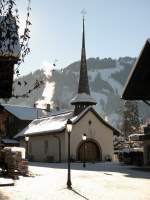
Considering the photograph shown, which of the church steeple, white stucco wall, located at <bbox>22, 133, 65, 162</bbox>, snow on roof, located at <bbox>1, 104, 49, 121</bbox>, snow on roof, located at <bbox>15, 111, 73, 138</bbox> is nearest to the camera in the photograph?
snow on roof, located at <bbox>15, 111, 73, 138</bbox>

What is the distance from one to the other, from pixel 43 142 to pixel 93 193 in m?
31.0

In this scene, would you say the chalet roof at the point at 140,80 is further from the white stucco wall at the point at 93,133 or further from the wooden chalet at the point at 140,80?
the white stucco wall at the point at 93,133

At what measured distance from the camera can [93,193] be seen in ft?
46.7

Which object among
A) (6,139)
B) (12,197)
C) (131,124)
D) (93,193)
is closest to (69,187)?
(93,193)

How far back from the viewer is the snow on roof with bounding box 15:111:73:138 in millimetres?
41469

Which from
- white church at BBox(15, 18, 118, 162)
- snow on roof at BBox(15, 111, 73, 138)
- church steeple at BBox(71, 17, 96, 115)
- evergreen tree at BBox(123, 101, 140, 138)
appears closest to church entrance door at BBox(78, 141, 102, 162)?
white church at BBox(15, 18, 118, 162)

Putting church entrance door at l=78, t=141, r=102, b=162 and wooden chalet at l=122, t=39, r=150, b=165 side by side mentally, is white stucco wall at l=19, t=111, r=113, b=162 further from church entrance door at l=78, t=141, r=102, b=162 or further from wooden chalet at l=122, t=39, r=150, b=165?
wooden chalet at l=122, t=39, r=150, b=165

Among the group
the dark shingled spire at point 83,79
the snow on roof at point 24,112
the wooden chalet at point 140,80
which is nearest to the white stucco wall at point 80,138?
the dark shingled spire at point 83,79

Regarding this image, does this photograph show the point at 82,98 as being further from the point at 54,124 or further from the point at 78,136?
the point at 78,136

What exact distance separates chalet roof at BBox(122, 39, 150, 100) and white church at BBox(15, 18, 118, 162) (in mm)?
18154

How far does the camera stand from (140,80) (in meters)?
21.4

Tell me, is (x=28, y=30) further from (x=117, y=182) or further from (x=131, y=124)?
(x=131, y=124)

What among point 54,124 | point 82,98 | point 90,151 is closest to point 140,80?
point 90,151

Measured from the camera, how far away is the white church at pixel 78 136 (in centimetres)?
4097
